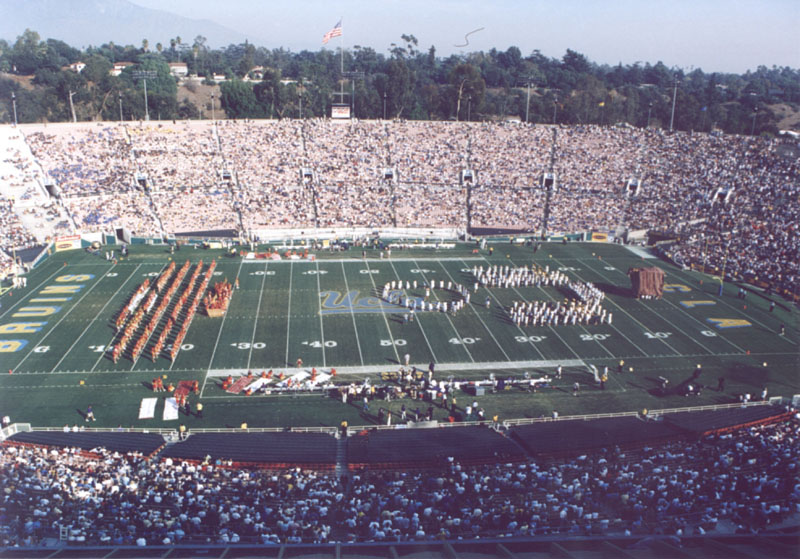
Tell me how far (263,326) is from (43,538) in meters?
17.5

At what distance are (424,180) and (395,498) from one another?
40.2 m

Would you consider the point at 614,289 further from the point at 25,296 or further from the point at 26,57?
the point at 26,57

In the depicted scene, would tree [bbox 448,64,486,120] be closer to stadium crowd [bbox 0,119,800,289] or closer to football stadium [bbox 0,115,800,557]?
stadium crowd [bbox 0,119,800,289]

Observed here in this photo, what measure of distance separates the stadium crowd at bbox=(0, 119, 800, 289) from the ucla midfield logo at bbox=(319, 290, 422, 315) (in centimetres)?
1364

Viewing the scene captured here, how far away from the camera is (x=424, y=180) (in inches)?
2092

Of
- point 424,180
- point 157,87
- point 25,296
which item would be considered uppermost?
point 157,87

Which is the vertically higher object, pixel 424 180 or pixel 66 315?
pixel 424 180

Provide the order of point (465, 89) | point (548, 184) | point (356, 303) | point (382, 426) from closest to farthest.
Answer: point (382, 426), point (356, 303), point (548, 184), point (465, 89)

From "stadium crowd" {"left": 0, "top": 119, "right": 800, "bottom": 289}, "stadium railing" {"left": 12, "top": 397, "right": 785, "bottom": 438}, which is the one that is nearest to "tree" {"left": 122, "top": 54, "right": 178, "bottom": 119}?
"stadium crowd" {"left": 0, "top": 119, "right": 800, "bottom": 289}

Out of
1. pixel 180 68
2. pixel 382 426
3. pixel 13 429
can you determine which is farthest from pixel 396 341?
pixel 180 68

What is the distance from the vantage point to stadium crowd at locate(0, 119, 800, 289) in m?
45.4

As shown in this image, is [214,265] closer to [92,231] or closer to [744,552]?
[92,231]

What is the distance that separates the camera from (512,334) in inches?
1169

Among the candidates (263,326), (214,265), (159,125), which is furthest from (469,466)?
(159,125)
